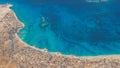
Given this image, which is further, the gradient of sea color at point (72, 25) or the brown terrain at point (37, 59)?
the gradient of sea color at point (72, 25)

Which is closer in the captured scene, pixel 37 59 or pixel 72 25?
pixel 37 59

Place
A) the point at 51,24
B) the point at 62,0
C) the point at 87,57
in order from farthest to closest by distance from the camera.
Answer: the point at 62,0, the point at 51,24, the point at 87,57

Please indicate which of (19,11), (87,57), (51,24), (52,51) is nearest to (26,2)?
(19,11)

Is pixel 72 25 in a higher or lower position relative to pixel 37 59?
higher

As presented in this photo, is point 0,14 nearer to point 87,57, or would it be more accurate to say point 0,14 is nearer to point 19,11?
point 19,11

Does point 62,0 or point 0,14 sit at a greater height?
point 62,0

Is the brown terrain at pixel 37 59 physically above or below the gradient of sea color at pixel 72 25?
below

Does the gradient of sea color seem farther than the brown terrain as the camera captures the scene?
Yes

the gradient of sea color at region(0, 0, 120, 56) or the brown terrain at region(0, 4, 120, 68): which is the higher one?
the gradient of sea color at region(0, 0, 120, 56)
